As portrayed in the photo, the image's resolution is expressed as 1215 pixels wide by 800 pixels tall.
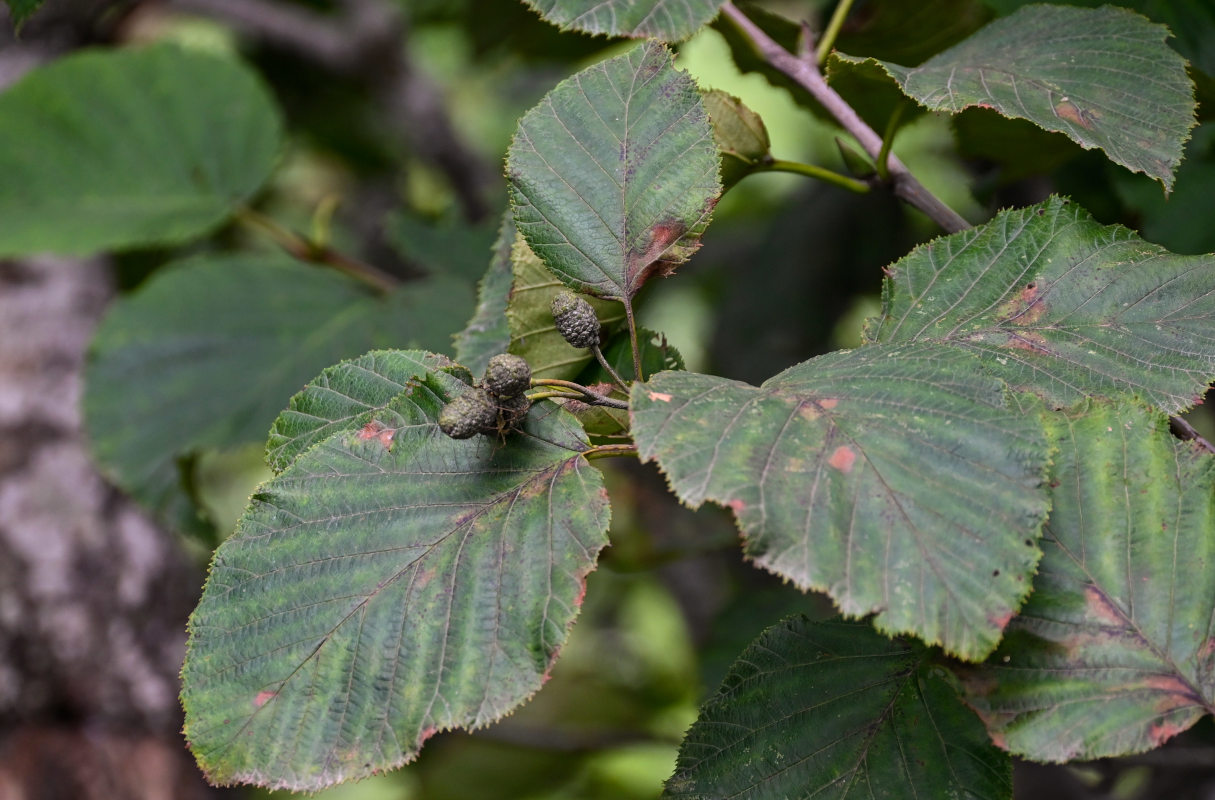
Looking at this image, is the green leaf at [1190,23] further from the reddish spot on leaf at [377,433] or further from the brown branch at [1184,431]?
the reddish spot on leaf at [377,433]

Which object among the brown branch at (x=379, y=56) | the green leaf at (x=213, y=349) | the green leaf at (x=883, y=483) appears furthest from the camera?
the brown branch at (x=379, y=56)

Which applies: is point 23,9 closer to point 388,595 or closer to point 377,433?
point 377,433

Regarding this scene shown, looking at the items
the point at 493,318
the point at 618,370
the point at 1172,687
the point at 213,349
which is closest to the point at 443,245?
the point at 213,349

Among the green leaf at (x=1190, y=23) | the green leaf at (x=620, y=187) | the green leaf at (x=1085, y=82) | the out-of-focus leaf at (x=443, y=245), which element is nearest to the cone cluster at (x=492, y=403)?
the green leaf at (x=620, y=187)

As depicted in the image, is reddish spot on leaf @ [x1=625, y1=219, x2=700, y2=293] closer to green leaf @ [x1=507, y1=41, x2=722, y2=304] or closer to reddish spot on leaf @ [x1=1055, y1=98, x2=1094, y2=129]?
green leaf @ [x1=507, y1=41, x2=722, y2=304]

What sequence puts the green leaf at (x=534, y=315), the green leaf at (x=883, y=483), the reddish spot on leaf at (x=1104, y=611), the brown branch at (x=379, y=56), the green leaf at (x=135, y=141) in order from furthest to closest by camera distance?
the brown branch at (x=379, y=56) → the green leaf at (x=135, y=141) → the green leaf at (x=534, y=315) → the reddish spot on leaf at (x=1104, y=611) → the green leaf at (x=883, y=483)

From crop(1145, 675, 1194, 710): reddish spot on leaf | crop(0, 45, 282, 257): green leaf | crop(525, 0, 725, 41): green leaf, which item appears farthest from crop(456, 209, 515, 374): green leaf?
crop(0, 45, 282, 257): green leaf

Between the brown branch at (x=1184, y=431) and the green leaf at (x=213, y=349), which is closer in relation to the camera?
the brown branch at (x=1184, y=431)
